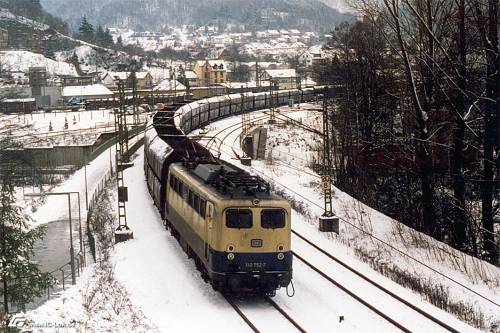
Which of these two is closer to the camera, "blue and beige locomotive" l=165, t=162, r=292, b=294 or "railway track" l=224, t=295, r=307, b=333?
"railway track" l=224, t=295, r=307, b=333

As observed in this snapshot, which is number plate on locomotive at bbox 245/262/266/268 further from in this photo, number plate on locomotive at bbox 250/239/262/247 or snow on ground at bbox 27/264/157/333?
snow on ground at bbox 27/264/157/333

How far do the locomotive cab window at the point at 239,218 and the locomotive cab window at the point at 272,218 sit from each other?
0.33 m

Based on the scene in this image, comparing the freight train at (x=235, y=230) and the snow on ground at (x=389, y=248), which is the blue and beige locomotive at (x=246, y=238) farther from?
the snow on ground at (x=389, y=248)

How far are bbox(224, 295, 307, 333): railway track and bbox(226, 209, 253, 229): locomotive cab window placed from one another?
2090 mm

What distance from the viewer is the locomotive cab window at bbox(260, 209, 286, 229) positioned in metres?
17.4

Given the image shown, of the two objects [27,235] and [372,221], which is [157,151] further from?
[27,235]

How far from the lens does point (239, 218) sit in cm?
1730

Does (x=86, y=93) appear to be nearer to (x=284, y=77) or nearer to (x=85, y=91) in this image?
(x=85, y=91)

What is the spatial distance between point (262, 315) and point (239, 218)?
2.55m

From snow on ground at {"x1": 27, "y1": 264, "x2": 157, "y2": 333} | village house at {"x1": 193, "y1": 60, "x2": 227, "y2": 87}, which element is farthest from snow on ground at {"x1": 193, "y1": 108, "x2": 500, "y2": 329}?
village house at {"x1": 193, "y1": 60, "x2": 227, "y2": 87}

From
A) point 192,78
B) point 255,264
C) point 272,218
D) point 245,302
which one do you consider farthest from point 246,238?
point 192,78

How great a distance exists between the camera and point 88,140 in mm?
70875

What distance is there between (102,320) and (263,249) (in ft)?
14.6

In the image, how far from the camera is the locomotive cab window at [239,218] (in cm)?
1722
